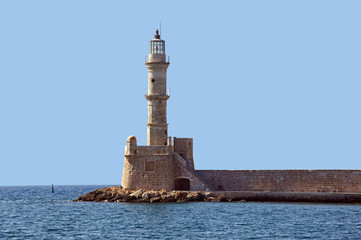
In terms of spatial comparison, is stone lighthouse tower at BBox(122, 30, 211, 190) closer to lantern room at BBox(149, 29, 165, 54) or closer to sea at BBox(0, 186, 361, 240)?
lantern room at BBox(149, 29, 165, 54)

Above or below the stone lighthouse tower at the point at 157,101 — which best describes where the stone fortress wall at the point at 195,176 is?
below

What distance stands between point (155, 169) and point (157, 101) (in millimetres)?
5122

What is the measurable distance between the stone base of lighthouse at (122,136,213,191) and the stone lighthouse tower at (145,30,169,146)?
5.27ft

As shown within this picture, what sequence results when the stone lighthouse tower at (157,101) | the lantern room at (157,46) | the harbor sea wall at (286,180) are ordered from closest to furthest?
the harbor sea wall at (286,180) < the stone lighthouse tower at (157,101) < the lantern room at (157,46)

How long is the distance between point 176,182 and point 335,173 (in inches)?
436

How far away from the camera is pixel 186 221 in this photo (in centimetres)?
3962

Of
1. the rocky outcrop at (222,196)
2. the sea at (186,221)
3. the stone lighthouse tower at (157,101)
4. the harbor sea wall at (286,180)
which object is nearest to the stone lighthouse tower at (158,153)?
the stone lighthouse tower at (157,101)

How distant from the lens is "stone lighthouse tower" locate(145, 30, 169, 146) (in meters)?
51.3

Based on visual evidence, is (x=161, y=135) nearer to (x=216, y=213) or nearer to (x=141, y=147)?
(x=141, y=147)

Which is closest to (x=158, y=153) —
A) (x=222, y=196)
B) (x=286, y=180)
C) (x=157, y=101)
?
(x=157, y=101)

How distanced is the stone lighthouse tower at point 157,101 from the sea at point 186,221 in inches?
223

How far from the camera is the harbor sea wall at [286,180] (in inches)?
1855

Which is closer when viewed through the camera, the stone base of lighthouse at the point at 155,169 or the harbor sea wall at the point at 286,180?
the harbor sea wall at the point at 286,180

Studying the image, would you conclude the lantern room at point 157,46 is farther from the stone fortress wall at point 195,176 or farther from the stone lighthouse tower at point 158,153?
the stone fortress wall at point 195,176
